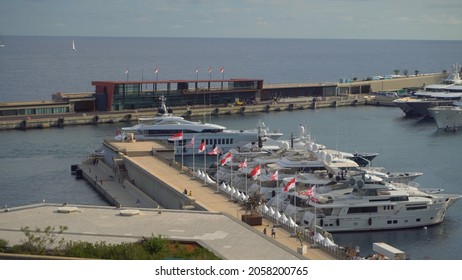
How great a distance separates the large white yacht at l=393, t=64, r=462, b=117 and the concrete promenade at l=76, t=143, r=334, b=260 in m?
29.2

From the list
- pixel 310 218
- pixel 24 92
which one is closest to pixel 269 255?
pixel 310 218

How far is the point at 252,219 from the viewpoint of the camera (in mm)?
25688

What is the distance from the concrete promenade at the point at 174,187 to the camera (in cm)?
2508

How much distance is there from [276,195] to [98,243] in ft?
44.0

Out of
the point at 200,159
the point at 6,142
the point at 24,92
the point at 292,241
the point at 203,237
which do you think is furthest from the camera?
the point at 24,92

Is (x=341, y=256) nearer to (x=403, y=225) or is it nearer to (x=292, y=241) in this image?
(x=292, y=241)

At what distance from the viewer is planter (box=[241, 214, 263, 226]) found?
2564 cm

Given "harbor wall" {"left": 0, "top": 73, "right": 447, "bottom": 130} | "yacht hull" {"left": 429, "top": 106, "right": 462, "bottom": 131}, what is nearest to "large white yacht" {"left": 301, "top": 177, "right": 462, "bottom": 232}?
"yacht hull" {"left": 429, "top": 106, "right": 462, "bottom": 131}

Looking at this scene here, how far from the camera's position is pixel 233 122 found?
206 feet

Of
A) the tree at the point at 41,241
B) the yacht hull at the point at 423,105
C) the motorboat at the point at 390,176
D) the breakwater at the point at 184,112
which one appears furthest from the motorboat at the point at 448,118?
the tree at the point at 41,241

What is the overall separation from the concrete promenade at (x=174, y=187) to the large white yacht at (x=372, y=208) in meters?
3.36

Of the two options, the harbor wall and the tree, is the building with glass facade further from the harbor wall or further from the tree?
the tree

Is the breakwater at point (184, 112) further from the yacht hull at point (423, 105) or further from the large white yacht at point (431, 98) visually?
the yacht hull at point (423, 105)

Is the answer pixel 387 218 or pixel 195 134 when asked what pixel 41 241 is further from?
pixel 195 134
